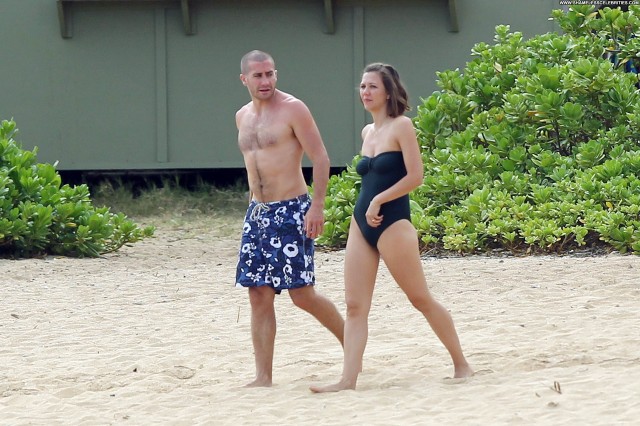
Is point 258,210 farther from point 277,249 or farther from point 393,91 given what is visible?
point 393,91

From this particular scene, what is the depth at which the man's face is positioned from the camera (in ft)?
18.7

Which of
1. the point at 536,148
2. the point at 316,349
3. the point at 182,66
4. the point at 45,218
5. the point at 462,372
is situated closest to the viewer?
the point at 462,372

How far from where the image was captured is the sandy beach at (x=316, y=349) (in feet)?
16.6

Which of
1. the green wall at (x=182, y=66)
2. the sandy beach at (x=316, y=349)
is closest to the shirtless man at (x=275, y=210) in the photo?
the sandy beach at (x=316, y=349)

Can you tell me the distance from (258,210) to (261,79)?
66cm

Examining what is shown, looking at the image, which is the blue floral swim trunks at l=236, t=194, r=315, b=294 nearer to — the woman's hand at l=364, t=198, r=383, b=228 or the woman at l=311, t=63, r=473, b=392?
the woman at l=311, t=63, r=473, b=392

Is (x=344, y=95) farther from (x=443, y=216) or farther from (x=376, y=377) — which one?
(x=376, y=377)

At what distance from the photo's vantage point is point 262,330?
5.74m

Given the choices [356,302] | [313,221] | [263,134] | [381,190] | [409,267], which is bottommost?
[356,302]

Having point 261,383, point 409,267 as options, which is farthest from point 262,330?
point 409,267

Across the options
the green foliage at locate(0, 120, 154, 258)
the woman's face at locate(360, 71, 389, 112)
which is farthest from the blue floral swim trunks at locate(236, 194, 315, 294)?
the green foliage at locate(0, 120, 154, 258)

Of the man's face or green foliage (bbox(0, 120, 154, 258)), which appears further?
green foliage (bbox(0, 120, 154, 258))

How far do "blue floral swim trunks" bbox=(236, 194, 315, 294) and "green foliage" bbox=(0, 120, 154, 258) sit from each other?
5.48m

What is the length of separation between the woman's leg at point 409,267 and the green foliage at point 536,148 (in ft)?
→ 14.3
